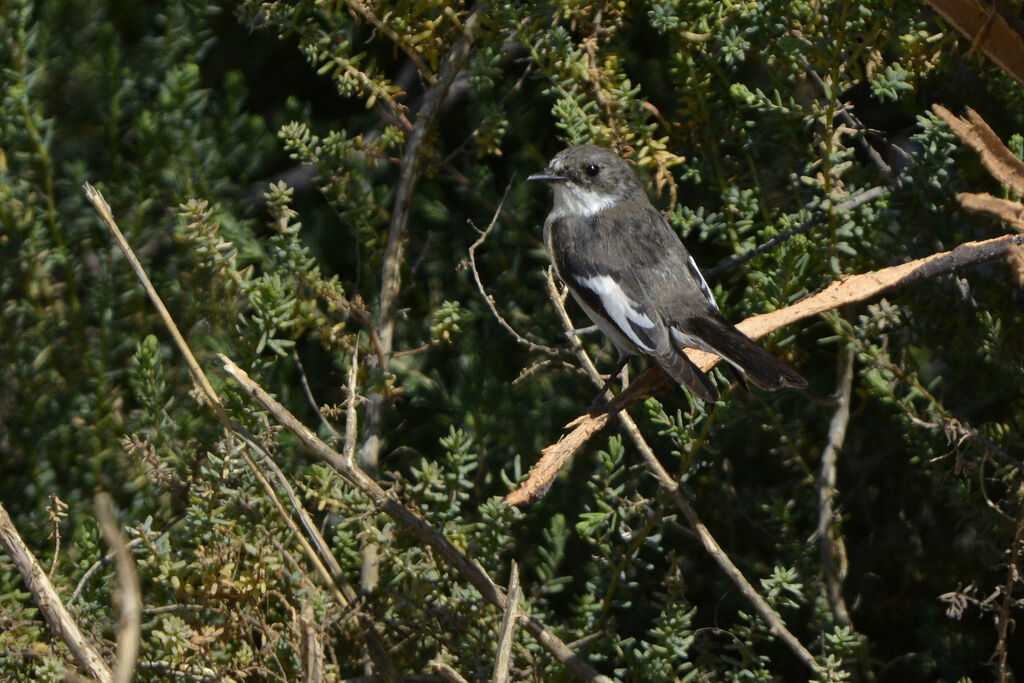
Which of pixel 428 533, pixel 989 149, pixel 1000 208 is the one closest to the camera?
pixel 1000 208

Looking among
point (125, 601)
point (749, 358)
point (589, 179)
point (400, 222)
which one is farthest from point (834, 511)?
point (125, 601)

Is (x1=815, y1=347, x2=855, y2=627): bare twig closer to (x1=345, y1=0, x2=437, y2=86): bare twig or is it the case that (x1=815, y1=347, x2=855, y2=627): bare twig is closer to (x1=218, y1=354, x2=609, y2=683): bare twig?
(x1=218, y1=354, x2=609, y2=683): bare twig

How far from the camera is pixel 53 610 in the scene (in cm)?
231

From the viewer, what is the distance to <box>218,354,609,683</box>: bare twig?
269cm

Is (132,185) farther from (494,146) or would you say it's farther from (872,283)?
(872,283)

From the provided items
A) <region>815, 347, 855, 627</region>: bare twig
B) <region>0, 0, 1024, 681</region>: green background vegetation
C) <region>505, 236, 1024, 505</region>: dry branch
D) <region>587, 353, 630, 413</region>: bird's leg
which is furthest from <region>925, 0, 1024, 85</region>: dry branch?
<region>587, 353, 630, 413</region>: bird's leg

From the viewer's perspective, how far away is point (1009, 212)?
2.54 meters

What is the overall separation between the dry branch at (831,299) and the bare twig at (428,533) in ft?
1.03

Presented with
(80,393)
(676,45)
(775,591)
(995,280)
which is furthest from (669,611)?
(80,393)

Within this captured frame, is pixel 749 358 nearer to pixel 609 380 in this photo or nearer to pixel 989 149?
pixel 609 380

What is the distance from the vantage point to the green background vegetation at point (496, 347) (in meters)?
3.01

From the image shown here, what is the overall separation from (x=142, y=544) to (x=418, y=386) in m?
0.96

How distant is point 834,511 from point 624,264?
1.00 metres

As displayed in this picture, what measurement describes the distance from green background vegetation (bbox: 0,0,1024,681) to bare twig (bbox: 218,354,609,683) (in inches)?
4.4
